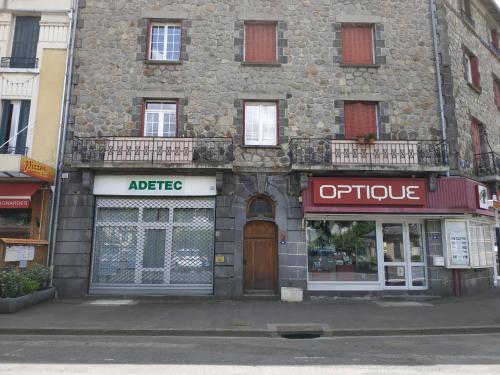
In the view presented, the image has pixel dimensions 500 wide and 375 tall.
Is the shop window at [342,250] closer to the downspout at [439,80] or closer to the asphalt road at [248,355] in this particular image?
the downspout at [439,80]

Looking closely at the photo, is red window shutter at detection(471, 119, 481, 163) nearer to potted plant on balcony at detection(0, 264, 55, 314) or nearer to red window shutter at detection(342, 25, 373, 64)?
red window shutter at detection(342, 25, 373, 64)

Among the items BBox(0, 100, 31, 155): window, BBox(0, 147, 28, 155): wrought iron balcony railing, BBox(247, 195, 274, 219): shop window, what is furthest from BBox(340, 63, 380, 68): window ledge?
BBox(0, 147, 28, 155): wrought iron balcony railing

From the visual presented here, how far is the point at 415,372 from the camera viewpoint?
18.1 feet

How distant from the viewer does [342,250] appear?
41.9 ft

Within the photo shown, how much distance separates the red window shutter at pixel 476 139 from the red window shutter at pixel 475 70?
181 cm

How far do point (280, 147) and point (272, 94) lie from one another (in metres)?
1.90

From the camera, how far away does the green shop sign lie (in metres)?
12.5

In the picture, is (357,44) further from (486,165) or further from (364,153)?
(486,165)

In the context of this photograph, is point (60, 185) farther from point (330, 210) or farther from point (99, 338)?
point (330, 210)

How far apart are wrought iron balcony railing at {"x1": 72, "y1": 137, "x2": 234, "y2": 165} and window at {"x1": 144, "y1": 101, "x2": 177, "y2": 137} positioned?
66 cm

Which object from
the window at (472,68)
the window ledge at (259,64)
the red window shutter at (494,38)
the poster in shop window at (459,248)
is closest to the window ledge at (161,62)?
the window ledge at (259,64)

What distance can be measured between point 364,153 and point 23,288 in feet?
35.0

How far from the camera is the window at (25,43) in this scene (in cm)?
1333

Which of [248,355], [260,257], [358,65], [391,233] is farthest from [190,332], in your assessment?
[358,65]
